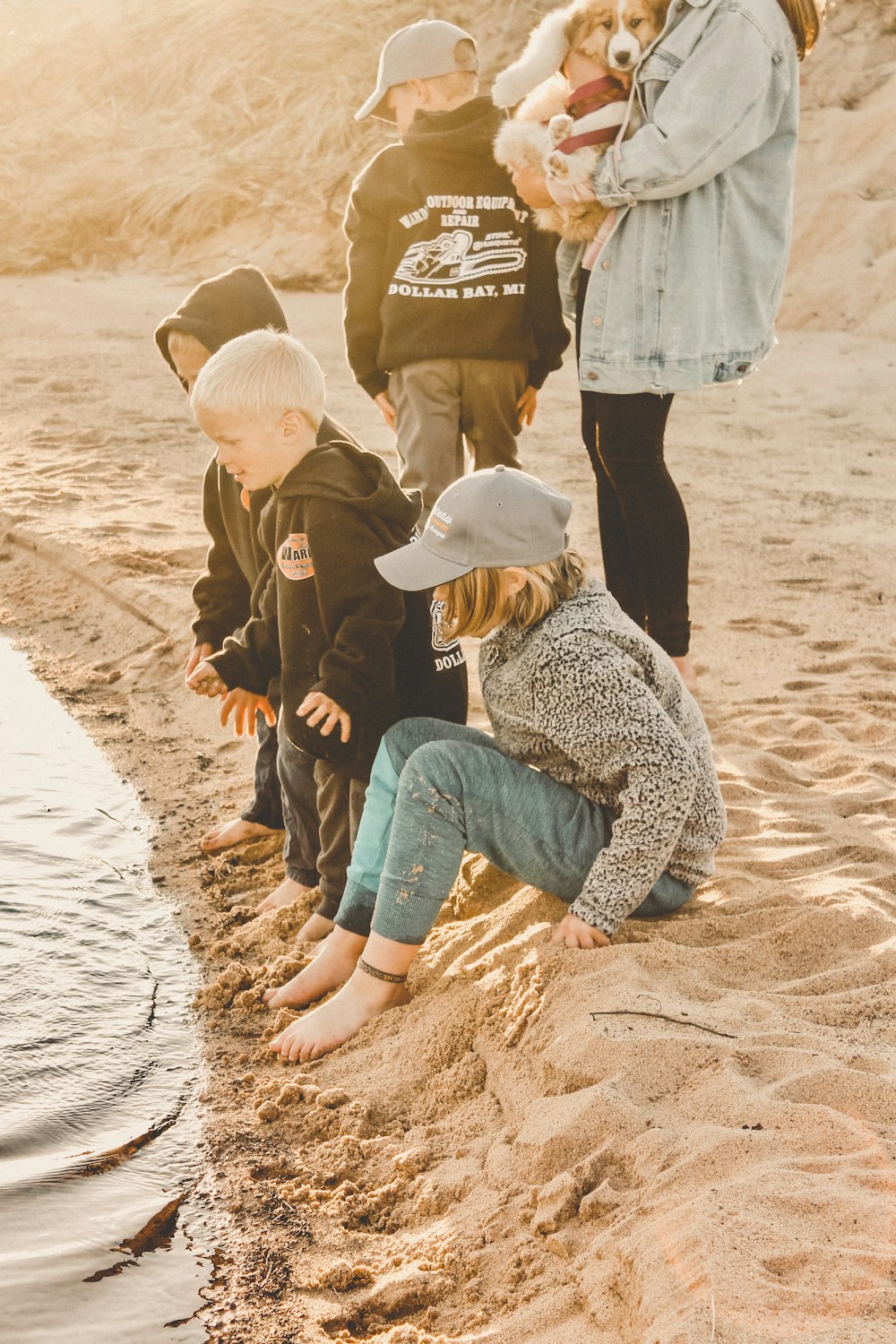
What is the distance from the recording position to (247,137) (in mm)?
12125

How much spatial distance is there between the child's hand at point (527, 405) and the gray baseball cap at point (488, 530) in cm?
164

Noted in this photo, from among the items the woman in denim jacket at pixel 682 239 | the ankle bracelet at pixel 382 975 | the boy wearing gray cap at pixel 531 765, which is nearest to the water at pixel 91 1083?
the boy wearing gray cap at pixel 531 765

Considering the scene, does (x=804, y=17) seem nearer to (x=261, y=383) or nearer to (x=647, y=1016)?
(x=261, y=383)

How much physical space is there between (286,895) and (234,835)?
44 centimetres

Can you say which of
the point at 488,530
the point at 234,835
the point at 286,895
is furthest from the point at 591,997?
the point at 234,835

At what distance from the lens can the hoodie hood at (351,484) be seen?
273 cm

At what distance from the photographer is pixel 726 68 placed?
9.71ft

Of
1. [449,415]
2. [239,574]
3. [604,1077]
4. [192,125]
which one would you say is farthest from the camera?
[192,125]

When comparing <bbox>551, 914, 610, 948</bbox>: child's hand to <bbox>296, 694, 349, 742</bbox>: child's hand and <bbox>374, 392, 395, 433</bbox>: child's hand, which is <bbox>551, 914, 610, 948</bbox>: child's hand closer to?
<bbox>296, 694, 349, 742</bbox>: child's hand

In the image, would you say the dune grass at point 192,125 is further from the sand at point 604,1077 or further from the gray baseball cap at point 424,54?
the sand at point 604,1077

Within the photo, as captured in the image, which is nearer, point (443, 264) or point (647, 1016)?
point (647, 1016)

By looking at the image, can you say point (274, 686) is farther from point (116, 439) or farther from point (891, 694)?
point (116, 439)

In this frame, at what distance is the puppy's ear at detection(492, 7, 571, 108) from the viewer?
3277 mm

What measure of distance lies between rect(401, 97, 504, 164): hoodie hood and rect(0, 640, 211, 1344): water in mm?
2075
